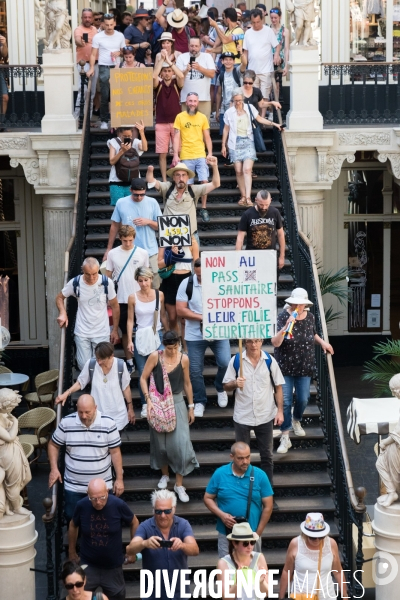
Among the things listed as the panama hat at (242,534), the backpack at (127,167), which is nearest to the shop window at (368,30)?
the backpack at (127,167)

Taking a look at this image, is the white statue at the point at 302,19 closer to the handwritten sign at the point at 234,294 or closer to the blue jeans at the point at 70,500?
the handwritten sign at the point at 234,294

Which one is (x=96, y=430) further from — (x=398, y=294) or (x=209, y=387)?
(x=398, y=294)

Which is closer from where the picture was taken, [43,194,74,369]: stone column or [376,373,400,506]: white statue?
[376,373,400,506]: white statue

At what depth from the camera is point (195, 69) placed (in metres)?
17.0

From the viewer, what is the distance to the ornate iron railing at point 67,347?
1113 cm

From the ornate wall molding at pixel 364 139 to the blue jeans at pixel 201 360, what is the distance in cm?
631

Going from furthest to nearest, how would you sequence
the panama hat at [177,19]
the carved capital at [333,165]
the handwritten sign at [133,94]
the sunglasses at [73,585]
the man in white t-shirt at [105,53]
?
1. the carved capital at [333,165]
2. the panama hat at [177,19]
3. the man in white t-shirt at [105,53]
4. the handwritten sign at [133,94]
5. the sunglasses at [73,585]

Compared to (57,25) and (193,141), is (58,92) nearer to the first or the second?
(57,25)

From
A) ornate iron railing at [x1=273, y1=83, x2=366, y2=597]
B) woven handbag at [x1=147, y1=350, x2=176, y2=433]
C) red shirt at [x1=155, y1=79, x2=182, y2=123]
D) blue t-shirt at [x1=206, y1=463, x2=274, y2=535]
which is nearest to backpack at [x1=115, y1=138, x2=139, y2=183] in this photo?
red shirt at [x1=155, y1=79, x2=182, y2=123]

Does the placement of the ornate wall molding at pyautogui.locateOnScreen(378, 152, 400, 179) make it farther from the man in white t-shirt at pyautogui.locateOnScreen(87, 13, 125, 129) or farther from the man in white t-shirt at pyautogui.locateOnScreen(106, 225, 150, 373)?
the man in white t-shirt at pyautogui.locateOnScreen(106, 225, 150, 373)

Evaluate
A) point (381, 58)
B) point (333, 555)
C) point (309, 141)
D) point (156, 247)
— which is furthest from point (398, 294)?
point (333, 555)

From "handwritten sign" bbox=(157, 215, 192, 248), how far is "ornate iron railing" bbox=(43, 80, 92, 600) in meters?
1.15

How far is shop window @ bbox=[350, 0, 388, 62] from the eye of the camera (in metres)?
21.2

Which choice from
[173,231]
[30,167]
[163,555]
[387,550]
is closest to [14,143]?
[30,167]
